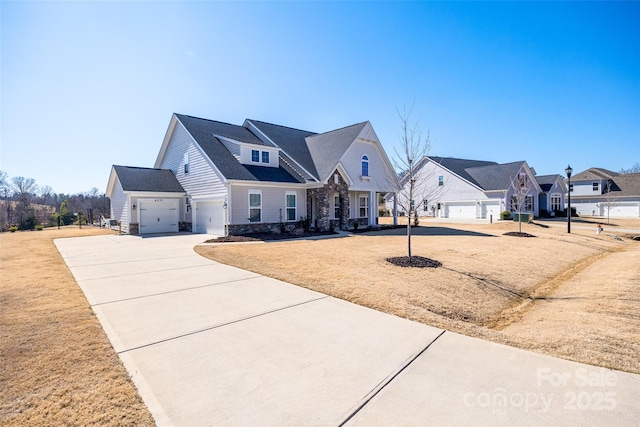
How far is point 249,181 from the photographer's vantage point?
17281 mm

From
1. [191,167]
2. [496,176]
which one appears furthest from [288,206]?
[496,176]

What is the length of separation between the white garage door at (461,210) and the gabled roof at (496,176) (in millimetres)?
2637

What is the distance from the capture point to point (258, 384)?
3148mm

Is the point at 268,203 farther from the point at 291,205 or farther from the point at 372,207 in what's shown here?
the point at 372,207

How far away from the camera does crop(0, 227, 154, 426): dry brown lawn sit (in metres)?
2.67

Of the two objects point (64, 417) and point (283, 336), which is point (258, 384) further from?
point (64, 417)

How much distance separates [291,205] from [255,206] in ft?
8.94

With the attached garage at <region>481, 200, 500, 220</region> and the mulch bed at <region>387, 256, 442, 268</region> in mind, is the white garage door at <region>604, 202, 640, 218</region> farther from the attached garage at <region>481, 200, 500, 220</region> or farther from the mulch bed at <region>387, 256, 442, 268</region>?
the mulch bed at <region>387, 256, 442, 268</region>

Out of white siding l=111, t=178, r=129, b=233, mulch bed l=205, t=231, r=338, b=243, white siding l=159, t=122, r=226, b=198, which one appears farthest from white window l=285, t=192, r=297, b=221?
white siding l=111, t=178, r=129, b=233

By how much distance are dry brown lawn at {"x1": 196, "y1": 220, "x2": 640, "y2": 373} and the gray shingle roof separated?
34.1 feet

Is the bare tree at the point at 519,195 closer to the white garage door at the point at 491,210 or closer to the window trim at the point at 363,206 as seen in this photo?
the white garage door at the point at 491,210

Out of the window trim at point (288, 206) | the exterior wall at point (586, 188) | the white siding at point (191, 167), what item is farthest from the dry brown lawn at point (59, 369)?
the exterior wall at point (586, 188)

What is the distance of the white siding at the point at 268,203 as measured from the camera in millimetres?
17264

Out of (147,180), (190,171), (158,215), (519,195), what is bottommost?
(158,215)
